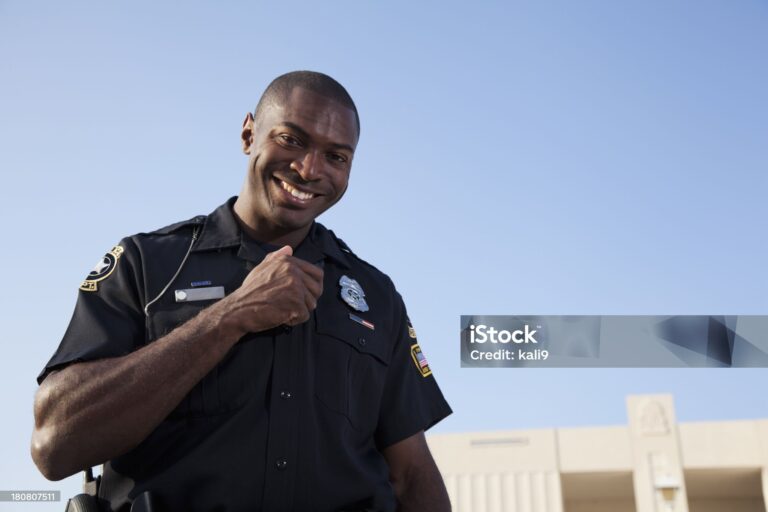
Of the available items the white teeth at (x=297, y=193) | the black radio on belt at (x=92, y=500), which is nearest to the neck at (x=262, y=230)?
the white teeth at (x=297, y=193)

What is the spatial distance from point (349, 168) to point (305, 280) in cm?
54

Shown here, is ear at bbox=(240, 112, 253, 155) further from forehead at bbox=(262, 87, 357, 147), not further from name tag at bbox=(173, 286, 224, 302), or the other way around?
name tag at bbox=(173, 286, 224, 302)

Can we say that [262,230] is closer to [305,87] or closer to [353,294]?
[353,294]

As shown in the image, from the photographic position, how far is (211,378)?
211cm

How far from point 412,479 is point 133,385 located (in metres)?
0.93

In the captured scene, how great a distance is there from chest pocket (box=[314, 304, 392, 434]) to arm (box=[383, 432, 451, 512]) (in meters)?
0.16

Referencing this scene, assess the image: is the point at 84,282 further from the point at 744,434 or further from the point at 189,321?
the point at 744,434

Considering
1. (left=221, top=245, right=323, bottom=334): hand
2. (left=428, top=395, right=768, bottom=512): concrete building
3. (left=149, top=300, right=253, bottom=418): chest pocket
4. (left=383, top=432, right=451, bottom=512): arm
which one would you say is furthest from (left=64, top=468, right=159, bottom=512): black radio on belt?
(left=428, top=395, right=768, bottom=512): concrete building

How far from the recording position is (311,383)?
2166 millimetres

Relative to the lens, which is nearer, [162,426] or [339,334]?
[162,426]

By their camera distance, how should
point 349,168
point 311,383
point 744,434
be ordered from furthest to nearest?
1. point 744,434
2. point 349,168
3. point 311,383

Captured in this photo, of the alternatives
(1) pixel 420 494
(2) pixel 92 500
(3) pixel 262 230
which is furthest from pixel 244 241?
(1) pixel 420 494

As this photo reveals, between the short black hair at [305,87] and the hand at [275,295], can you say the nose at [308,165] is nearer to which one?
the short black hair at [305,87]

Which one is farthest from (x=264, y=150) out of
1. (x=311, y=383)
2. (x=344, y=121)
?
(x=311, y=383)
